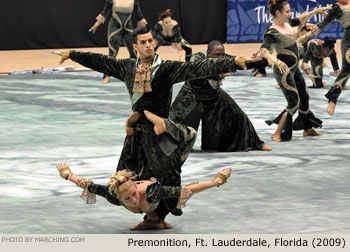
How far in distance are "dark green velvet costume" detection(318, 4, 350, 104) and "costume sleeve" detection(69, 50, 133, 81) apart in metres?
4.51

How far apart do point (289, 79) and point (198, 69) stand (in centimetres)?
366

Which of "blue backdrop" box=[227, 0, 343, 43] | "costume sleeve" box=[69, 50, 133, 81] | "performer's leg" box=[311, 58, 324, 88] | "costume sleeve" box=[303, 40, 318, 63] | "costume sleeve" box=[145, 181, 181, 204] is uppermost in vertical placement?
A: "costume sleeve" box=[69, 50, 133, 81]

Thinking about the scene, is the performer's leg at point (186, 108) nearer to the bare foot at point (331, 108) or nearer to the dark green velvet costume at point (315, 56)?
the bare foot at point (331, 108)

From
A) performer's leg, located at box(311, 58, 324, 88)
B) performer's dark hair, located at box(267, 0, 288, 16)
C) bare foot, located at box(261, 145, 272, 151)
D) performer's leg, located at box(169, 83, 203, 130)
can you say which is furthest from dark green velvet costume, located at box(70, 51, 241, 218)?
performer's leg, located at box(311, 58, 324, 88)

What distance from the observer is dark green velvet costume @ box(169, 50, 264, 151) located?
940 cm

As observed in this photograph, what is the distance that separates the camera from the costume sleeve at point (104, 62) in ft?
21.8

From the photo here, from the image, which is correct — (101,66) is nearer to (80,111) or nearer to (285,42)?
(285,42)

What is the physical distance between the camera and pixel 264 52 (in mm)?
9281

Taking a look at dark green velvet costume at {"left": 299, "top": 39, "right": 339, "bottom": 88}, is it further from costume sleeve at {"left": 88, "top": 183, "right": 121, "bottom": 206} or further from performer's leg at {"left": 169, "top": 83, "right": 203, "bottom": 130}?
costume sleeve at {"left": 88, "top": 183, "right": 121, "bottom": 206}

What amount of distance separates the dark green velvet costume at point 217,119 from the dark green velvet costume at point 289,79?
2.01 feet

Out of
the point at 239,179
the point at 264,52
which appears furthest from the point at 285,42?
the point at 239,179

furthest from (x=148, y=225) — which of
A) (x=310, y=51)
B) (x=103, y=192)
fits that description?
(x=310, y=51)

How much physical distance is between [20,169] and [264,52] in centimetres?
276

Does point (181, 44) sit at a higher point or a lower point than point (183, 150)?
lower
